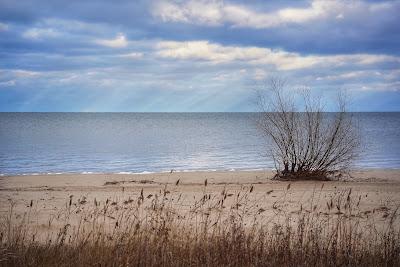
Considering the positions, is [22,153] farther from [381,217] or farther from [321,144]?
[381,217]

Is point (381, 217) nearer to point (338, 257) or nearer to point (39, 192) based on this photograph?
point (338, 257)

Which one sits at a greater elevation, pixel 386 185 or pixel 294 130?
pixel 294 130

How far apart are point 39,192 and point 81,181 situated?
12.9 feet

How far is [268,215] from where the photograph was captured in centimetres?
1266

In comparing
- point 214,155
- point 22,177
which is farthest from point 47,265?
point 214,155

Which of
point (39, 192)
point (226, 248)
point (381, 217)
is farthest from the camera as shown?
point (39, 192)

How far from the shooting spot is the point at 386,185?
62.3 feet

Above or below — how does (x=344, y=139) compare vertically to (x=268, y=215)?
above

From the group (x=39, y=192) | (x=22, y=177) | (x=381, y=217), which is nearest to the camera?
(x=381, y=217)

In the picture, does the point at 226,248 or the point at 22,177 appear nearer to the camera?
the point at 226,248

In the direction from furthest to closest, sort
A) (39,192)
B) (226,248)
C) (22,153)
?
1. (22,153)
2. (39,192)
3. (226,248)

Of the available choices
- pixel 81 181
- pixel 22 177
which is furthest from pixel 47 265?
pixel 22 177

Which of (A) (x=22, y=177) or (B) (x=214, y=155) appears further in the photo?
(B) (x=214, y=155)

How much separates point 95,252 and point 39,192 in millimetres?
11155
